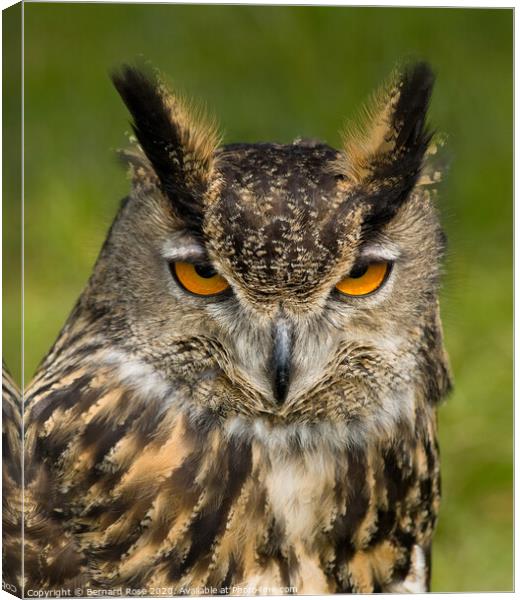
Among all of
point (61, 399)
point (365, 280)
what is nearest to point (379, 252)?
point (365, 280)

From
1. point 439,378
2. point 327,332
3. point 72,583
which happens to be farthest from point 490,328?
point 72,583

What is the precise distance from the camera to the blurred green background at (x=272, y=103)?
259 centimetres

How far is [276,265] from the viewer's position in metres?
2.25

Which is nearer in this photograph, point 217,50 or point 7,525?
point 7,525

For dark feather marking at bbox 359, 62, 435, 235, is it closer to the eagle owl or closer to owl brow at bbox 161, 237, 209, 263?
the eagle owl

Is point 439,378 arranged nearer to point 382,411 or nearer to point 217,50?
point 382,411

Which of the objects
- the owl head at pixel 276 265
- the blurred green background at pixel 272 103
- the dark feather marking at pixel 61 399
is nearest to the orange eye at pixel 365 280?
the owl head at pixel 276 265

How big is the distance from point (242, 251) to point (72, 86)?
0.67 meters

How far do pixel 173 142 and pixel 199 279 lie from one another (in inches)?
10.7

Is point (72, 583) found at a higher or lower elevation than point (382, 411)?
lower

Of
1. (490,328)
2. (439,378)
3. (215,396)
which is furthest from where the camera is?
(490,328)

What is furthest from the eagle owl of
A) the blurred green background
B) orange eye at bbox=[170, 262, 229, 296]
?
the blurred green background

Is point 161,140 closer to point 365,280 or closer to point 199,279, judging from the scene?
point 199,279

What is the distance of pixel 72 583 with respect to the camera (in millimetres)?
2543
